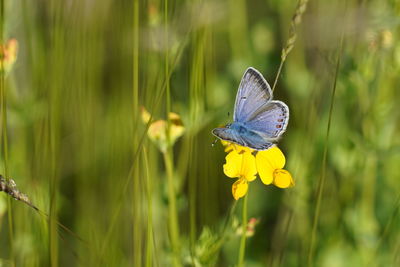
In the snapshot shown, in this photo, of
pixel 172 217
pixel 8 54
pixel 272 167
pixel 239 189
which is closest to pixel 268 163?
pixel 272 167

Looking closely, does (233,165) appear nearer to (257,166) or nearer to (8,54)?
(257,166)

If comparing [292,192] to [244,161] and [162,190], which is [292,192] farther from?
[244,161]

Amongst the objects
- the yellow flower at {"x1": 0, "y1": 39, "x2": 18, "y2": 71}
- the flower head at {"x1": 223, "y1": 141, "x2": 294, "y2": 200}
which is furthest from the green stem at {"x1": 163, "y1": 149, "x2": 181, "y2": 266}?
the yellow flower at {"x1": 0, "y1": 39, "x2": 18, "y2": 71}

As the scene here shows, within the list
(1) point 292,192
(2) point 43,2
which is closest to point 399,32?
(1) point 292,192

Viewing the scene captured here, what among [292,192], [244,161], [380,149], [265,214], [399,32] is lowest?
[265,214]

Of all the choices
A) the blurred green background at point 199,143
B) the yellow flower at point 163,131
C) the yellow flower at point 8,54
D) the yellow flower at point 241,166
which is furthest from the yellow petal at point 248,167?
the yellow flower at point 8,54

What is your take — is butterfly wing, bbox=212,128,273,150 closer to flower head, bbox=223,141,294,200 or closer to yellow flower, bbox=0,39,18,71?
flower head, bbox=223,141,294,200
